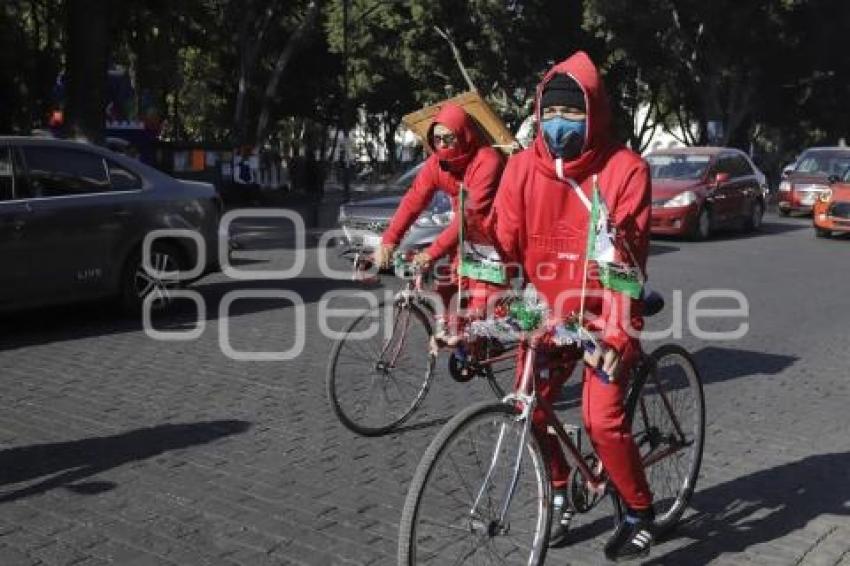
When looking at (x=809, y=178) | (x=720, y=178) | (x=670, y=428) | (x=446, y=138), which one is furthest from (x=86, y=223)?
(x=809, y=178)

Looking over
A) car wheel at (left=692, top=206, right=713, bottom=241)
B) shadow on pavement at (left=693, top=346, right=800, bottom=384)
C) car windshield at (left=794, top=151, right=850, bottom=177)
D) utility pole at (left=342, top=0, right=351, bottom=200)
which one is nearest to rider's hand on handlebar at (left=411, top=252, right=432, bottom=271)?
shadow on pavement at (left=693, top=346, right=800, bottom=384)

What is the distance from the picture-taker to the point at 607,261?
11.4ft

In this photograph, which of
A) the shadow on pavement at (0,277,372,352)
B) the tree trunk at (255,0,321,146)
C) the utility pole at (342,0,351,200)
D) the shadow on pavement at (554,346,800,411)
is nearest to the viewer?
the shadow on pavement at (554,346,800,411)

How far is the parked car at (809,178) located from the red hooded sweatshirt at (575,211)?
21705 millimetres

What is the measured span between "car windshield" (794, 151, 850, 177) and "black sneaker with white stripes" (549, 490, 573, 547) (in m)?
22.1

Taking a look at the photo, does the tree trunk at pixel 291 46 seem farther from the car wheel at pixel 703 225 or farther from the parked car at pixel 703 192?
the car wheel at pixel 703 225

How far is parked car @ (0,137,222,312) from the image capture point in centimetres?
859

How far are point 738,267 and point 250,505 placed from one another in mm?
11204

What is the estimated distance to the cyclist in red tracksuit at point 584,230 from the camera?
11.7 feet

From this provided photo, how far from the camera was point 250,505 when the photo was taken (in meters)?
4.65

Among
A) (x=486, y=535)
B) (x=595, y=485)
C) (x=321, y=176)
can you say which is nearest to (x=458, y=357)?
(x=595, y=485)

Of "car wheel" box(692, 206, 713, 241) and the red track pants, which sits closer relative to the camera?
the red track pants

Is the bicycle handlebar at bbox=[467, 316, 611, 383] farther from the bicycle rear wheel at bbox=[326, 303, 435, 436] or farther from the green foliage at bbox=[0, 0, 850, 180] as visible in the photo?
the green foliage at bbox=[0, 0, 850, 180]

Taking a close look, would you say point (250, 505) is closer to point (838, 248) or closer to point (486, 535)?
point (486, 535)
